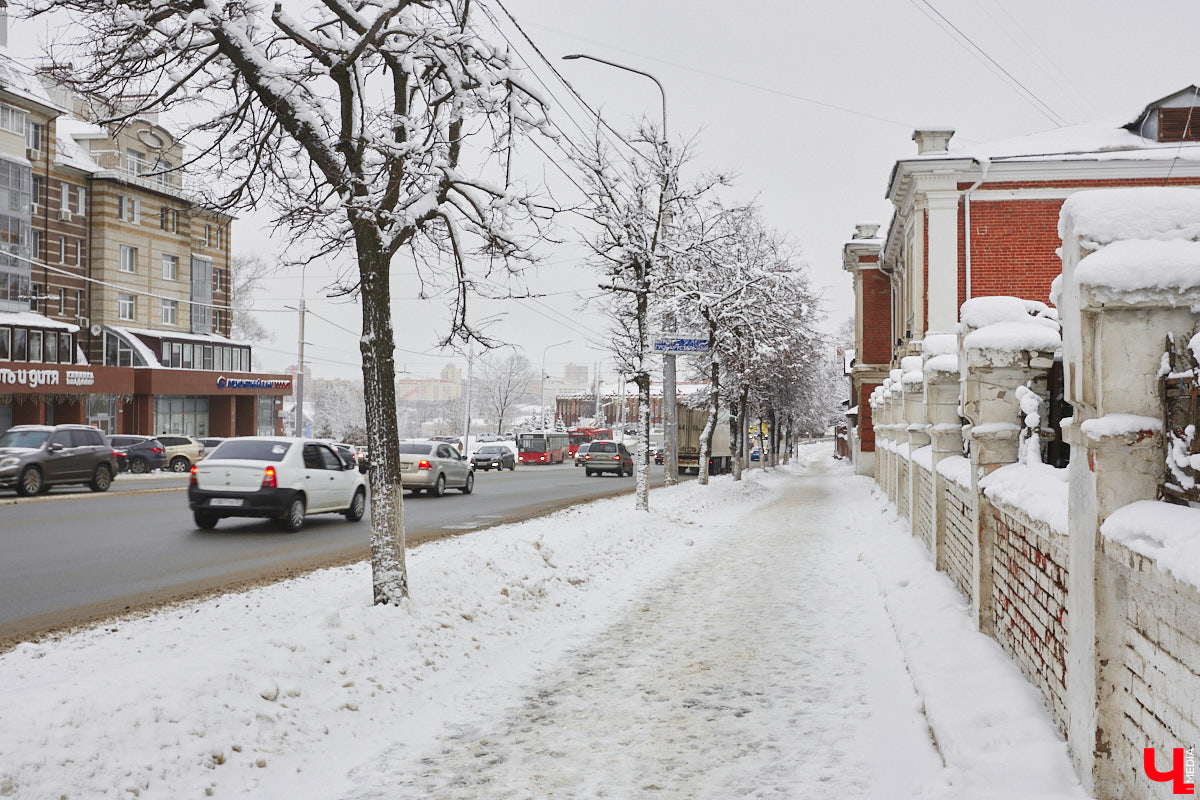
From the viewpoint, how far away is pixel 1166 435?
3289mm

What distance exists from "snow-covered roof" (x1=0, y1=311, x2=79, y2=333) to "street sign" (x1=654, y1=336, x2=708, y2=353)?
3453cm

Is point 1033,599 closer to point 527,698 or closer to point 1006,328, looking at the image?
point 1006,328

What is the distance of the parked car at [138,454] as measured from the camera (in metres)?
36.6

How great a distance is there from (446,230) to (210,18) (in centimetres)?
300

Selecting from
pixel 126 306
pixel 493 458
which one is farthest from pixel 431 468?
pixel 126 306

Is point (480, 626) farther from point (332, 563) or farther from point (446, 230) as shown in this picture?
point (332, 563)

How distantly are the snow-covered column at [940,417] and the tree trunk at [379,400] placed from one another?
489 centimetres

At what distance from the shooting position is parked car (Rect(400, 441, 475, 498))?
84.2 ft

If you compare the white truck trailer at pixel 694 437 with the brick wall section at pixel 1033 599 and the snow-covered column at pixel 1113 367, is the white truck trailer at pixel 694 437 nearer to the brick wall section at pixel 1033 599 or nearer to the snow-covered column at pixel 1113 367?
the brick wall section at pixel 1033 599

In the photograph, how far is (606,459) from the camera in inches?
1729

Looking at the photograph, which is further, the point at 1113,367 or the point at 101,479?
the point at 101,479

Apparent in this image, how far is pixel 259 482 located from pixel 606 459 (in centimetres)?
2888

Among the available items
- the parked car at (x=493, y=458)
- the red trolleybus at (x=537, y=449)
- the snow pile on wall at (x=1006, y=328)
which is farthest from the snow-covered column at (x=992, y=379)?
the red trolleybus at (x=537, y=449)

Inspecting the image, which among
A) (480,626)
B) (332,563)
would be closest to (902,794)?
(480,626)
